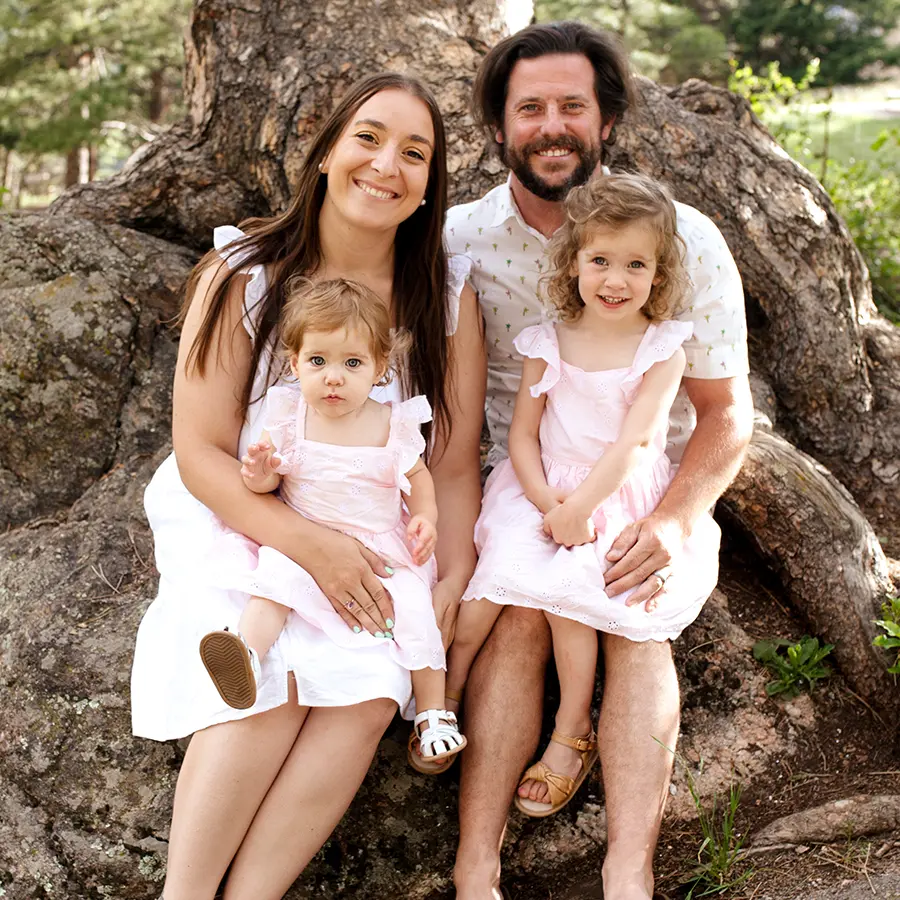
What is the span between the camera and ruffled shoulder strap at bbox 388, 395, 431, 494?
2789 millimetres

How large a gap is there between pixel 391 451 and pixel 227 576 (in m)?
0.55

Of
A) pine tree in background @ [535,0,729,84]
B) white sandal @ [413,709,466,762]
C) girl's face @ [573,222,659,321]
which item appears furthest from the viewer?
pine tree in background @ [535,0,729,84]

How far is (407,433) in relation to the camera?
2.83 metres

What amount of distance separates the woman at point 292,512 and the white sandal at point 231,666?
0.08m

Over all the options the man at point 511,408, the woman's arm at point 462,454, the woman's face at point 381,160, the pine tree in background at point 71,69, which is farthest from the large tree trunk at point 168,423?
the pine tree in background at point 71,69

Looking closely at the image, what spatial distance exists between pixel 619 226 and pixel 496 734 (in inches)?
56.0

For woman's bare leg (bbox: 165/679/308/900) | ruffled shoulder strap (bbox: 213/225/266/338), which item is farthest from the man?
ruffled shoulder strap (bbox: 213/225/266/338)

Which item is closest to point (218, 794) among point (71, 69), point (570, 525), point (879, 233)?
point (570, 525)

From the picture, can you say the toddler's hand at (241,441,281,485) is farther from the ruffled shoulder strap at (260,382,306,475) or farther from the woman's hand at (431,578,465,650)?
the woman's hand at (431,578,465,650)

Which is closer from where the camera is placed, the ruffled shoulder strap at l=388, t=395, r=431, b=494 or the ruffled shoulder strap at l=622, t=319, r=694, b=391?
the ruffled shoulder strap at l=388, t=395, r=431, b=494

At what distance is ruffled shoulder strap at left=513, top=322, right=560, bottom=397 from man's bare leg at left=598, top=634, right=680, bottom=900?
0.74 m

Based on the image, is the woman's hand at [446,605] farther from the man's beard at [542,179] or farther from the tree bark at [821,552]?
the man's beard at [542,179]

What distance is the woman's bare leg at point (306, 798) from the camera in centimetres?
243

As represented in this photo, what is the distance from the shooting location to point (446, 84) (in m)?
4.27
